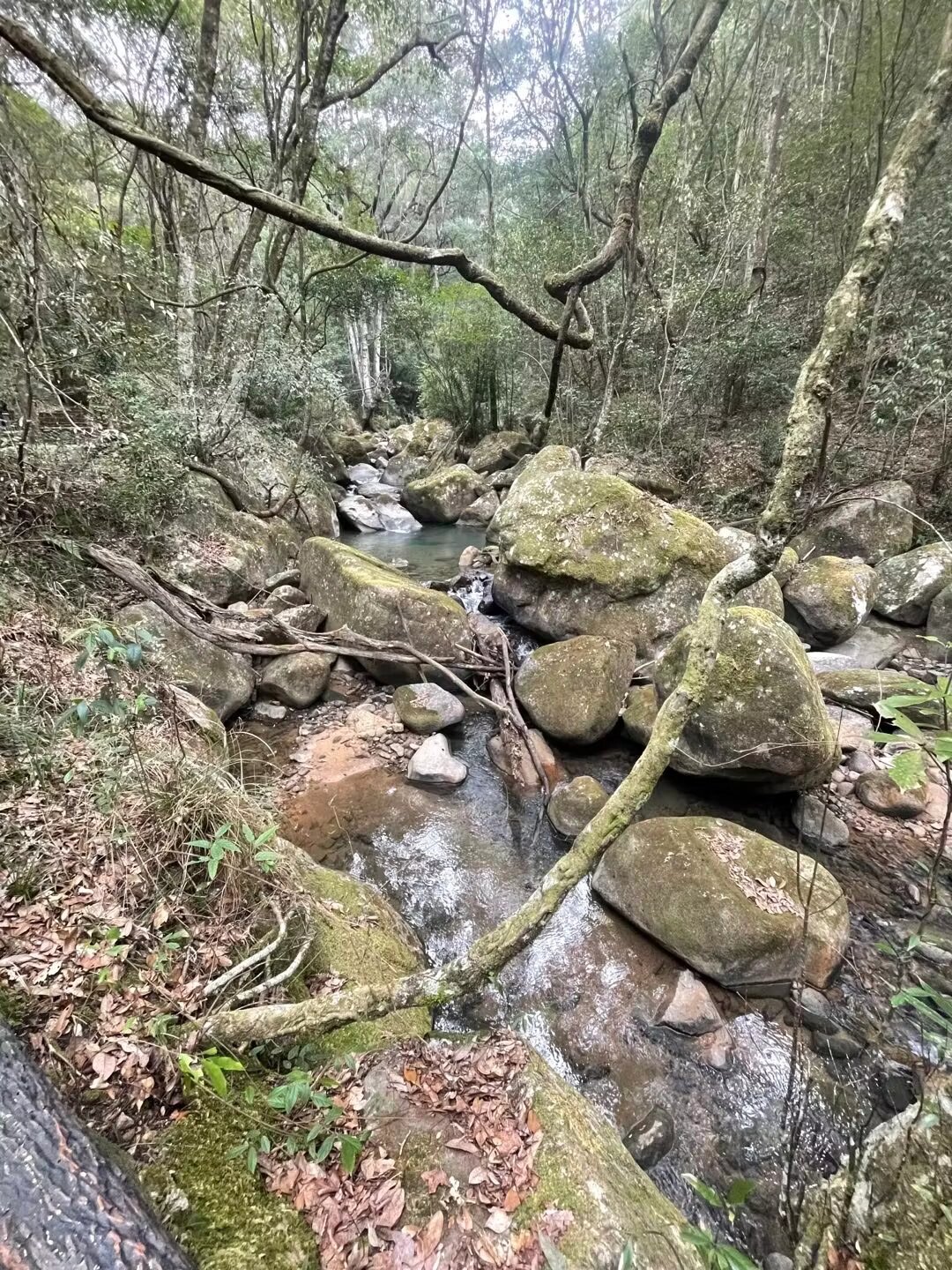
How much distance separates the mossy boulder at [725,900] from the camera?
3227 mm

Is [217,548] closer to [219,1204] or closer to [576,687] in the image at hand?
[576,687]

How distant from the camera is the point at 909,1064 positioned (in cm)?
292

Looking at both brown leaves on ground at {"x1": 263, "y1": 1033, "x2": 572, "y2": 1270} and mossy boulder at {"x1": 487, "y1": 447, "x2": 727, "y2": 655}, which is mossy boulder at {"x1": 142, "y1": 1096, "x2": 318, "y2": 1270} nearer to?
brown leaves on ground at {"x1": 263, "y1": 1033, "x2": 572, "y2": 1270}

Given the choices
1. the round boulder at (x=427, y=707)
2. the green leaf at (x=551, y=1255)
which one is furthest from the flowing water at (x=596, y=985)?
the green leaf at (x=551, y=1255)

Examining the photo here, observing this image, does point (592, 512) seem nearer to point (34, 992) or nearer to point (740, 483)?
point (740, 483)

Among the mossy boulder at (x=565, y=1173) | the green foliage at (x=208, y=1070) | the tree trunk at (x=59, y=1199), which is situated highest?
the tree trunk at (x=59, y=1199)

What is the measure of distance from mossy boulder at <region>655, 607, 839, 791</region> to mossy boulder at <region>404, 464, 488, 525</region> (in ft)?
37.0

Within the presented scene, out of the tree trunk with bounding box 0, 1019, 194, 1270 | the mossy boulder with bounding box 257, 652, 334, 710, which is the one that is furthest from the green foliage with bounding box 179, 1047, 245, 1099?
the mossy boulder with bounding box 257, 652, 334, 710

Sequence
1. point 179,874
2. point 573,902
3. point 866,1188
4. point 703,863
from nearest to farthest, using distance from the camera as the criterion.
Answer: point 866,1188 < point 179,874 < point 703,863 < point 573,902

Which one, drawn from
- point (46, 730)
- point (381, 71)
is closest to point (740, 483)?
point (381, 71)

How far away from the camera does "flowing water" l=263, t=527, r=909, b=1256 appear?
8.75 ft

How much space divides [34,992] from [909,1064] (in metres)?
4.23

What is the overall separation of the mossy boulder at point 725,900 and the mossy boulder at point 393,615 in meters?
3.00

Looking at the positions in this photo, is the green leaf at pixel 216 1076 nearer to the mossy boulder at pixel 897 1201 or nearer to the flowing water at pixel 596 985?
the flowing water at pixel 596 985
